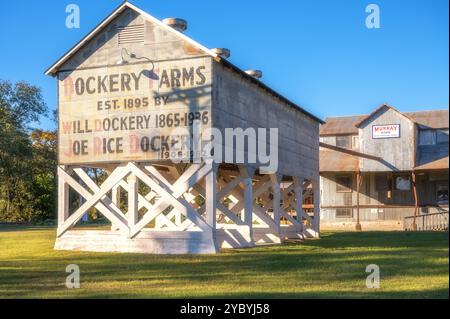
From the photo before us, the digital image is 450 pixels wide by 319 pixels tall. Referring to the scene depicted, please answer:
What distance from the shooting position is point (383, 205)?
4762cm

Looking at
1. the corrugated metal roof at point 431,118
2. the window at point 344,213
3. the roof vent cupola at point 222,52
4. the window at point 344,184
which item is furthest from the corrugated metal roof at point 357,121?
the roof vent cupola at point 222,52

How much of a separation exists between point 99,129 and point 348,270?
36.1 ft

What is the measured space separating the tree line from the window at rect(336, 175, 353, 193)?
27359mm

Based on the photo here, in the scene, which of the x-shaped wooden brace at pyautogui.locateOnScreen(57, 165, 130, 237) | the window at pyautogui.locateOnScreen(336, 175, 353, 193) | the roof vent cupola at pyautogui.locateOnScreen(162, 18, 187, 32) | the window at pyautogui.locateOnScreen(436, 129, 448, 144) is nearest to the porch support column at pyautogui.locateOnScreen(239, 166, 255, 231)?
the x-shaped wooden brace at pyautogui.locateOnScreen(57, 165, 130, 237)

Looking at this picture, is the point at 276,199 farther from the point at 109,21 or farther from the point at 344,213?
the point at 344,213

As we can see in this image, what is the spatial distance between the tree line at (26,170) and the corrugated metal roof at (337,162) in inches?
1038

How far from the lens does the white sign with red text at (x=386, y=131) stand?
1838 inches

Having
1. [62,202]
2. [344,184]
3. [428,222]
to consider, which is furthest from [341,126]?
[62,202]

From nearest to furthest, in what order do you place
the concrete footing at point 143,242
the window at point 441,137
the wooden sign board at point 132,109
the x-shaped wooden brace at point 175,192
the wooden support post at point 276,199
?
the concrete footing at point 143,242, the x-shaped wooden brace at point 175,192, the wooden sign board at point 132,109, the wooden support post at point 276,199, the window at point 441,137

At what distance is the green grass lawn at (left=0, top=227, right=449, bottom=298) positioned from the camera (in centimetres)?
1242

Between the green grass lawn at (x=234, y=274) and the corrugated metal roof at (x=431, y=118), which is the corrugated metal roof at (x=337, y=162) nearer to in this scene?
the corrugated metal roof at (x=431, y=118)
